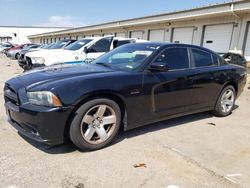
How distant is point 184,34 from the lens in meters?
15.5

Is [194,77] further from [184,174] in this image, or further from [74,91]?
[74,91]

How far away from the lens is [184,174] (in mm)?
2855

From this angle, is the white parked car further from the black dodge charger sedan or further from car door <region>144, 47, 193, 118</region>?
car door <region>144, 47, 193, 118</region>

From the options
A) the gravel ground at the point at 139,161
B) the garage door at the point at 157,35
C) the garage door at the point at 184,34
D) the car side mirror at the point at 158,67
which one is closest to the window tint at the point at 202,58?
the car side mirror at the point at 158,67

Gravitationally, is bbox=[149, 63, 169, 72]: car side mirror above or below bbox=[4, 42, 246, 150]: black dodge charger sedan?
above

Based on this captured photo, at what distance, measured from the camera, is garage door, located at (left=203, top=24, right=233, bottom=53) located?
502 inches

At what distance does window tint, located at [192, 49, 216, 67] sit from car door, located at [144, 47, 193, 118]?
0.25 m

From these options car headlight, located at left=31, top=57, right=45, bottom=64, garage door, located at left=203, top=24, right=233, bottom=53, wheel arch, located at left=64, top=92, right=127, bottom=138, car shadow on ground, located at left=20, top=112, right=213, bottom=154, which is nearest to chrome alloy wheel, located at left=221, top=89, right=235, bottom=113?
car shadow on ground, located at left=20, top=112, right=213, bottom=154

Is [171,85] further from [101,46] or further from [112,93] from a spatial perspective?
[101,46]

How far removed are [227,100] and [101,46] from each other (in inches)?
216

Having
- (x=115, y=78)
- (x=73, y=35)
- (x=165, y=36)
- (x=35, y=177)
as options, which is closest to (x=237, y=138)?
(x=115, y=78)

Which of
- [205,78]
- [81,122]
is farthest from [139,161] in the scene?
[205,78]

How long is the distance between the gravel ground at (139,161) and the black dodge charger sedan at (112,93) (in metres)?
0.28

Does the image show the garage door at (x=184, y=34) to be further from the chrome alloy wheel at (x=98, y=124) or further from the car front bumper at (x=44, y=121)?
the car front bumper at (x=44, y=121)
